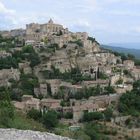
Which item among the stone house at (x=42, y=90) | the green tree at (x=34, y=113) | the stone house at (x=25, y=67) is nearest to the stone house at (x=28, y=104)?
the green tree at (x=34, y=113)

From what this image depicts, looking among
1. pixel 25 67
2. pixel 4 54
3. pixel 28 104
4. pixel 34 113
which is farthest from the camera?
pixel 4 54

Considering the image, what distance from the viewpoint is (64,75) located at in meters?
40.0

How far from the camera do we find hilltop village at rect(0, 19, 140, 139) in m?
34.9

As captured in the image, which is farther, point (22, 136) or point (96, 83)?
point (96, 83)

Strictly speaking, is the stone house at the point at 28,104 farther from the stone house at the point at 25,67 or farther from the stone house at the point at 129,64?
the stone house at the point at 129,64

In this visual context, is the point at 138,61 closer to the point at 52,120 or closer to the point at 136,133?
the point at 136,133

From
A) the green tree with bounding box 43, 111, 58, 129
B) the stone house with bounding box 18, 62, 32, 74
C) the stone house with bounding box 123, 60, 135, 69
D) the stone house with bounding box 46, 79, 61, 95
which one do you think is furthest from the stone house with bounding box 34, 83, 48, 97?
the stone house with bounding box 123, 60, 135, 69

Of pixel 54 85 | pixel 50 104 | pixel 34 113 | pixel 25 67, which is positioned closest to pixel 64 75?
pixel 54 85

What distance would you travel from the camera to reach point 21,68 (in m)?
40.9

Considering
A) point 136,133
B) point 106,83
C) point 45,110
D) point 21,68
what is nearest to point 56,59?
point 21,68

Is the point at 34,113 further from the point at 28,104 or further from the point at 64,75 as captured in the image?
the point at 64,75

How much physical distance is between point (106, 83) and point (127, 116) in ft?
18.8

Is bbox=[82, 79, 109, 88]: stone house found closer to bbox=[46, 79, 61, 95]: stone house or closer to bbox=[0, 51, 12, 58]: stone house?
bbox=[46, 79, 61, 95]: stone house

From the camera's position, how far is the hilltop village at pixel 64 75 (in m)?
34.9
